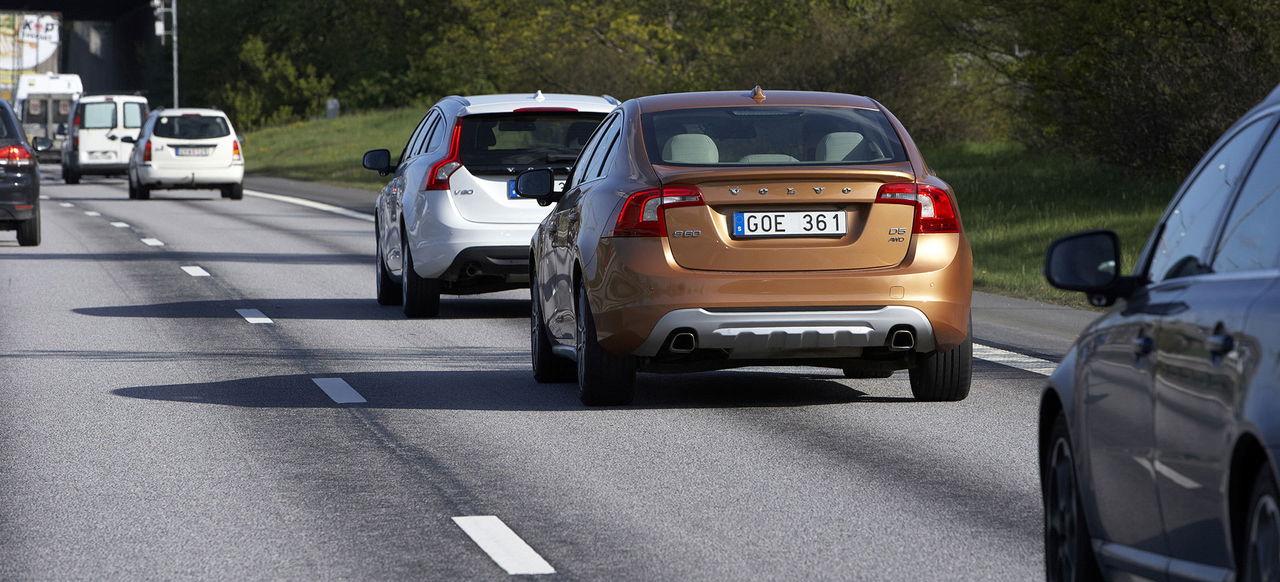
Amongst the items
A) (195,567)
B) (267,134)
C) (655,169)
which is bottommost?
(267,134)

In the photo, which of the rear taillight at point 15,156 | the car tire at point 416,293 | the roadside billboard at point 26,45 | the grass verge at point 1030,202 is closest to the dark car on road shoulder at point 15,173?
the rear taillight at point 15,156

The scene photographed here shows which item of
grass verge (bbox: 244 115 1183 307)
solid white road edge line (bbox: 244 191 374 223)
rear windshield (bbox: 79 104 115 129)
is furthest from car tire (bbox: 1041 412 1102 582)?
rear windshield (bbox: 79 104 115 129)

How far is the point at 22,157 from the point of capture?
78.0ft

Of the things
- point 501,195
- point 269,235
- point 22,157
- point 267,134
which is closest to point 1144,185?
point 269,235

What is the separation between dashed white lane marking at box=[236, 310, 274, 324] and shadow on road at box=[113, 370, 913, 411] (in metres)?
3.68

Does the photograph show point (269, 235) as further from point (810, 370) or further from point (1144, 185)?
point (810, 370)

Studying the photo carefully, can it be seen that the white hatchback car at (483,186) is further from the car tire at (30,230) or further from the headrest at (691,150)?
the car tire at (30,230)

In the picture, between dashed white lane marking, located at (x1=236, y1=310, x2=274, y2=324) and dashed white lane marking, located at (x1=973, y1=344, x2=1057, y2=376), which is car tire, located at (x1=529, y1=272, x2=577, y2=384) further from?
dashed white lane marking, located at (x1=236, y1=310, x2=274, y2=324)

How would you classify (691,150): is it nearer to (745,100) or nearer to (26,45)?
(745,100)

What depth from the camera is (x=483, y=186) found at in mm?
15055

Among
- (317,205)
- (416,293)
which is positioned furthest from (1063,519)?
(317,205)

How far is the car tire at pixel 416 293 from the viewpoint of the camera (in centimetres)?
1548

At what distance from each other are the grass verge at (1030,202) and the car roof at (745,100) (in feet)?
20.7

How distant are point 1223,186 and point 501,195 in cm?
1054
